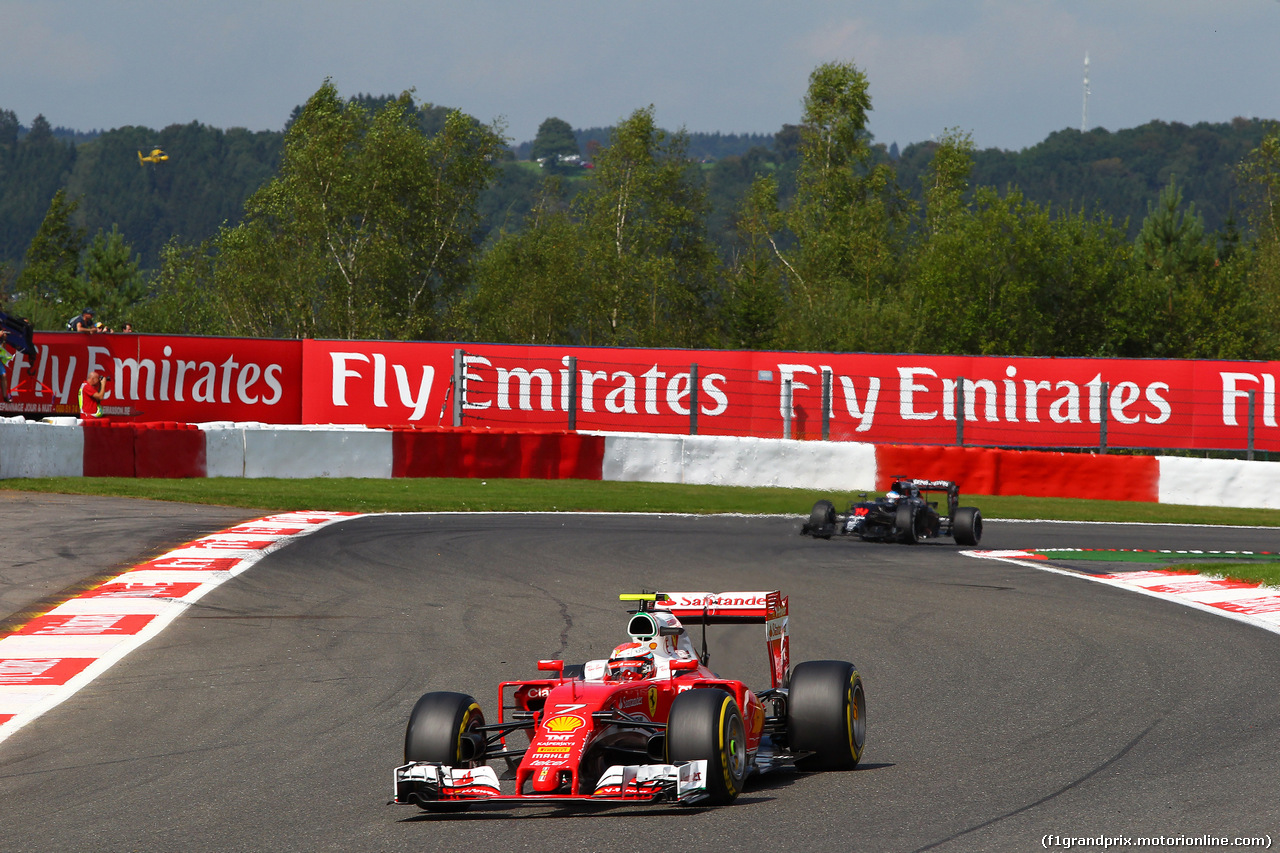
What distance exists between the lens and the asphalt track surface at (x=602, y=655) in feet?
16.9

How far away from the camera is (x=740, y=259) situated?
60.2 meters

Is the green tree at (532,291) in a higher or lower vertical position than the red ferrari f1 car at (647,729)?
higher

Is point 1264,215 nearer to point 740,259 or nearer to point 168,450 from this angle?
point 740,259

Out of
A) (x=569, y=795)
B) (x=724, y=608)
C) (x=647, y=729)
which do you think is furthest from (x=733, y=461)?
(x=569, y=795)

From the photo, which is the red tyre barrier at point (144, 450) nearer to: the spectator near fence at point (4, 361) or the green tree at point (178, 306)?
the spectator near fence at point (4, 361)

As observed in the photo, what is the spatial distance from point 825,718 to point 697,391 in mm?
17122

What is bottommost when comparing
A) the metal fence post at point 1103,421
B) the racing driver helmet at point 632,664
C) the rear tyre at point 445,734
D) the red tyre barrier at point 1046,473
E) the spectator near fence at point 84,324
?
the rear tyre at point 445,734

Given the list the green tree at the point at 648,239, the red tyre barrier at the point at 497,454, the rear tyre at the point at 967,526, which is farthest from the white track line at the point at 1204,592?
the green tree at the point at 648,239

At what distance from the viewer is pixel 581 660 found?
861 centimetres

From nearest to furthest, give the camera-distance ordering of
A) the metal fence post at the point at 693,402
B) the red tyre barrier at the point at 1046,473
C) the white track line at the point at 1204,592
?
1. the white track line at the point at 1204,592
2. the red tyre barrier at the point at 1046,473
3. the metal fence post at the point at 693,402

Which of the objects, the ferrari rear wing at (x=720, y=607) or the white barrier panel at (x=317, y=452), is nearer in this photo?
the ferrari rear wing at (x=720, y=607)

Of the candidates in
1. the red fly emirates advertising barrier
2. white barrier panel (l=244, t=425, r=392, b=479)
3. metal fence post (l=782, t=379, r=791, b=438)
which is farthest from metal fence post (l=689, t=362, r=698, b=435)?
white barrier panel (l=244, t=425, r=392, b=479)

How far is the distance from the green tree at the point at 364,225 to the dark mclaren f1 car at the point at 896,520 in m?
38.5

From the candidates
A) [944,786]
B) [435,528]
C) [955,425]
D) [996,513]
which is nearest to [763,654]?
[944,786]
